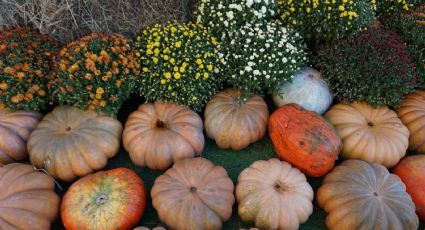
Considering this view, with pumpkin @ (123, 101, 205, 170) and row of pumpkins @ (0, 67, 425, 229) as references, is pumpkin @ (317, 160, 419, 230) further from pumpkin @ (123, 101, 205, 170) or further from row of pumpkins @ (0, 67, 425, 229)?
pumpkin @ (123, 101, 205, 170)

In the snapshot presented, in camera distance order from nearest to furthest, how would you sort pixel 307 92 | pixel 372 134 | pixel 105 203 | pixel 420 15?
pixel 105 203, pixel 372 134, pixel 307 92, pixel 420 15

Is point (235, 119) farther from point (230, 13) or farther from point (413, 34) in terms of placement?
point (413, 34)

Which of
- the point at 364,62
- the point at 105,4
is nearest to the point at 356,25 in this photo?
the point at 364,62

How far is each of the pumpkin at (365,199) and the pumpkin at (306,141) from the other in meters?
0.16

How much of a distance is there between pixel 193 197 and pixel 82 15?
2.25 meters

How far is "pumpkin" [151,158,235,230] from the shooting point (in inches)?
109


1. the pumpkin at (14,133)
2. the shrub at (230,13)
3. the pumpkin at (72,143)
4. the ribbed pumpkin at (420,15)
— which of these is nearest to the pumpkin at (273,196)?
the pumpkin at (72,143)

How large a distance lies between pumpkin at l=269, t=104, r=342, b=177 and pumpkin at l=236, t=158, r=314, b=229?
0.15 m

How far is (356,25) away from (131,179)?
285 cm

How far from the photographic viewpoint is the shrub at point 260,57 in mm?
3543

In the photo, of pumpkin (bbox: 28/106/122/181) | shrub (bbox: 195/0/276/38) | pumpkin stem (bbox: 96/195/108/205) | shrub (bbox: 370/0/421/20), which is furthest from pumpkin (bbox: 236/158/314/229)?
shrub (bbox: 370/0/421/20)

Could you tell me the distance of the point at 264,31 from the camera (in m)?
3.79

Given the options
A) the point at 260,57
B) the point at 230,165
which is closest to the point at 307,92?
the point at 260,57

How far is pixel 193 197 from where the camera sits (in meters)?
2.82
